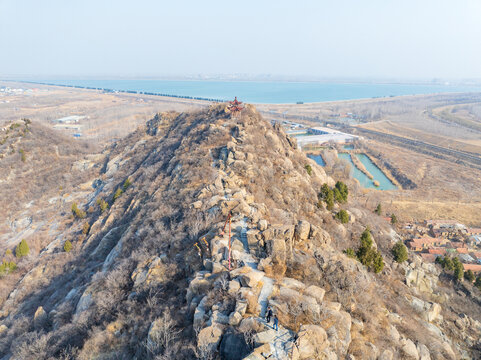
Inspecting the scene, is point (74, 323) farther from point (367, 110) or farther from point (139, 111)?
point (367, 110)

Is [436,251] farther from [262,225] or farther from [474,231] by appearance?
[262,225]

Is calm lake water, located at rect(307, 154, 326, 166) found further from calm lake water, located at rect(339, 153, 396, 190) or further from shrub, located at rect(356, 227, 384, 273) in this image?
shrub, located at rect(356, 227, 384, 273)

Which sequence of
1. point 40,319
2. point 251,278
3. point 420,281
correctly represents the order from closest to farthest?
point 251,278 → point 40,319 → point 420,281

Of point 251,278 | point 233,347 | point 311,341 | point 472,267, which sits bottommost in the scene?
point 472,267

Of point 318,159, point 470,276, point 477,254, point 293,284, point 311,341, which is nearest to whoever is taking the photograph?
point 311,341

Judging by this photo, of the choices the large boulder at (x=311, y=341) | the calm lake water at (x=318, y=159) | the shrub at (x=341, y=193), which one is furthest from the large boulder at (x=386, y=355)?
the calm lake water at (x=318, y=159)

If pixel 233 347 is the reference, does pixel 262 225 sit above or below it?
above

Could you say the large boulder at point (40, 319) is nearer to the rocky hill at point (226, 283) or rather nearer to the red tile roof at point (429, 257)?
the rocky hill at point (226, 283)

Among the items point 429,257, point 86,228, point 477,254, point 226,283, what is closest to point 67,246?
point 86,228
